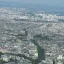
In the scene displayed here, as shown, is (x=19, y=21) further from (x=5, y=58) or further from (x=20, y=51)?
(x=5, y=58)

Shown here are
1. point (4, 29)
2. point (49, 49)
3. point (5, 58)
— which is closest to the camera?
point (5, 58)

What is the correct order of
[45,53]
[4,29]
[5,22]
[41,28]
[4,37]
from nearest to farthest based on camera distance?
[45,53] < [4,37] < [4,29] < [41,28] < [5,22]

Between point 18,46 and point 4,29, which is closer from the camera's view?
point 18,46

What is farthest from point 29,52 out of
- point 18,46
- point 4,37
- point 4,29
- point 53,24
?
point 53,24

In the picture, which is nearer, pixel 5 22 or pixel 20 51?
pixel 20 51

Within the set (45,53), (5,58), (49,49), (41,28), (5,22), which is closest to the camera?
(5,58)

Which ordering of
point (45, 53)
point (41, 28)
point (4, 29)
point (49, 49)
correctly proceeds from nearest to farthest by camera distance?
point (45, 53) < point (49, 49) < point (4, 29) < point (41, 28)

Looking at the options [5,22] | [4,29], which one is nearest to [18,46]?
[4,29]

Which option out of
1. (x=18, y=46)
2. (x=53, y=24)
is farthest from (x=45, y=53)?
(x=53, y=24)

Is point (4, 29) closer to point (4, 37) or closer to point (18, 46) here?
point (4, 37)
